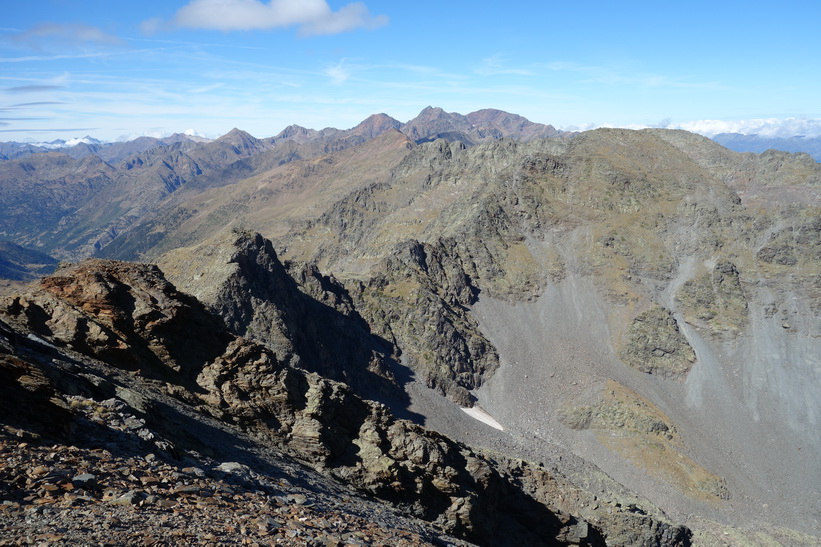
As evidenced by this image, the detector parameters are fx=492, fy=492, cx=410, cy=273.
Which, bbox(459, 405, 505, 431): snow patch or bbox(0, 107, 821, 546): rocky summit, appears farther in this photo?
bbox(459, 405, 505, 431): snow patch

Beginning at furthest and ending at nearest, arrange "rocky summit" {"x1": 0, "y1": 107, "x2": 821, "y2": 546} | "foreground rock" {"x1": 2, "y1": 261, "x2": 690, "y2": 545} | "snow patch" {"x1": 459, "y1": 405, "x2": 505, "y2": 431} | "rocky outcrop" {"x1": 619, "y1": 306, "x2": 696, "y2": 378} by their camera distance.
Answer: "rocky outcrop" {"x1": 619, "y1": 306, "x2": 696, "y2": 378} → "snow patch" {"x1": 459, "y1": 405, "x2": 505, "y2": 431} → "foreground rock" {"x1": 2, "y1": 261, "x2": 690, "y2": 545} → "rocky summit" {"x1": 0, "y1": 107, "x2": 821, "y2": 546}

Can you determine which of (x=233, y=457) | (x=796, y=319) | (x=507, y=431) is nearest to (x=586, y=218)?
(x=796, y=319)

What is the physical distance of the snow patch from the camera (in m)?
108

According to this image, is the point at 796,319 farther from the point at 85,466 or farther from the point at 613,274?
the point at 85,466

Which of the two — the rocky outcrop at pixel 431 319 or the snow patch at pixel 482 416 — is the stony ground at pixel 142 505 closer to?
the snow patch at pixel 482 416

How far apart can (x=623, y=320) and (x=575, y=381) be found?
2859 centimetres

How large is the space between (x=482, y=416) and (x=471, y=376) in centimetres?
1306

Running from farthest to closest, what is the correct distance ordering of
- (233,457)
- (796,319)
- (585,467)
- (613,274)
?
(613,274) → (796,319) → (585,467) → (233,457)

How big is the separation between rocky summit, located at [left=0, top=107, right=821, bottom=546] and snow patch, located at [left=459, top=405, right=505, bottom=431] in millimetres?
574

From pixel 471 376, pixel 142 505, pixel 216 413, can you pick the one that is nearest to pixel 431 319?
pixel 471 376

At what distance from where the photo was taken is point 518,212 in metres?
170

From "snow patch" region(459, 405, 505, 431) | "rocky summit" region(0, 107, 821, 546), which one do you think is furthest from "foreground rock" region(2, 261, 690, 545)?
"snow patch" region(459, 405, 505, 431)

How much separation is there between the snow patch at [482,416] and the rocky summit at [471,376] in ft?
Result: 1.88

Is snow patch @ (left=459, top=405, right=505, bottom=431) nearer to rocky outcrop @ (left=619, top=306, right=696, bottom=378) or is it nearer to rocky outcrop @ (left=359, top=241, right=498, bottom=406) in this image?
rocky outcrop @ (left=359, top=241, right=498, bottom=406)
